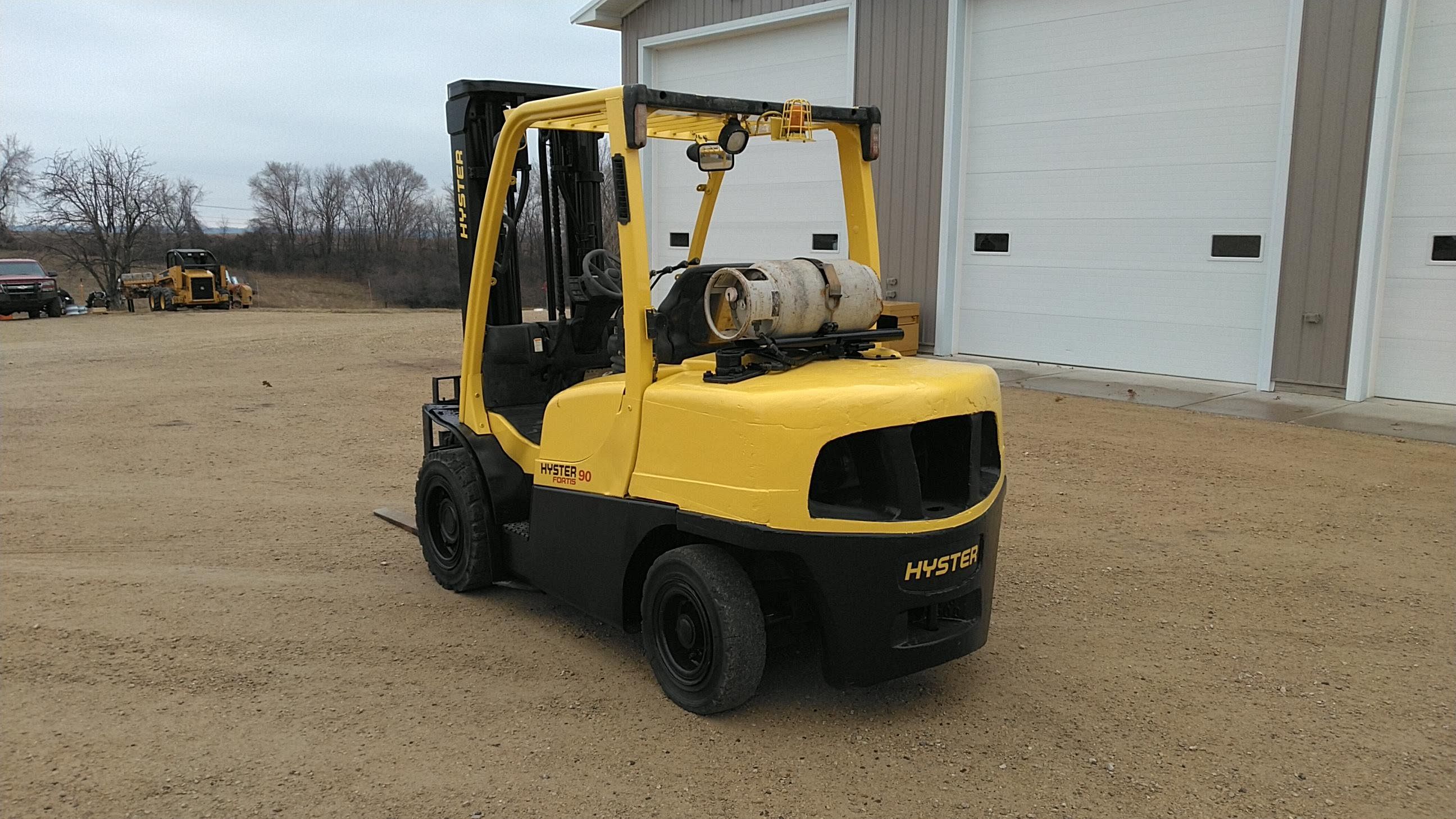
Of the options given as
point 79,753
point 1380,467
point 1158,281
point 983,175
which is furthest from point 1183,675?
point 983,175

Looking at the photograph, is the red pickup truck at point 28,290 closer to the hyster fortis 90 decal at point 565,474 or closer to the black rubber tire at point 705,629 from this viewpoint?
the hyster fortis 90 decal at point 565,474

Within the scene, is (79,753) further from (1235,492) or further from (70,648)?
(1235,492)

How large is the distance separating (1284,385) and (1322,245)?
1.51 m

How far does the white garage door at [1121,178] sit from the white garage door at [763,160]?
2287 millimetres

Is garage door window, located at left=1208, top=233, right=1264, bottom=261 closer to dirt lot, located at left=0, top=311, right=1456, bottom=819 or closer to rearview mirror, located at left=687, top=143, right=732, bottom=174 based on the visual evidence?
dirt lot, located at left=0, top=311, right=1456, bottom=819

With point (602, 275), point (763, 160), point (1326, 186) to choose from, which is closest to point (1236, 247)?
point (1326, 186)

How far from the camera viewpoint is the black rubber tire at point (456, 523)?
5.29m

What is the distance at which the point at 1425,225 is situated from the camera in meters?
10.5

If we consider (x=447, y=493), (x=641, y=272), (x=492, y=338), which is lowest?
(x=447, y=493)

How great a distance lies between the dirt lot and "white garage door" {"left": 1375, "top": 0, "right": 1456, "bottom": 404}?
9.79ft

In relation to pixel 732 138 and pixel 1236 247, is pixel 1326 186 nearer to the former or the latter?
pixel 1236 247

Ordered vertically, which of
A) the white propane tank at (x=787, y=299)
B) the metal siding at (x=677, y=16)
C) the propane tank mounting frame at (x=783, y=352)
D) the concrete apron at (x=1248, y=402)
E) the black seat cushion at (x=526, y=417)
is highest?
the metal siding at (x=677, y=16)

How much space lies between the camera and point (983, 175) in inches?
555

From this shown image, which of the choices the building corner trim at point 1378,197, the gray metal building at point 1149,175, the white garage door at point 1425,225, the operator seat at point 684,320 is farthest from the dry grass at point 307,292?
the operator seat at point 684,320
